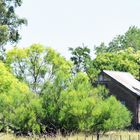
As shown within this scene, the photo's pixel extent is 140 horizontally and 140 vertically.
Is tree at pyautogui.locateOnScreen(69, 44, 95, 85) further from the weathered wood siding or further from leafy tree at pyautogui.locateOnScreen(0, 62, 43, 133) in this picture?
leafy tree at pyautogui.locateOnScreen(0, 62, 43, 133)

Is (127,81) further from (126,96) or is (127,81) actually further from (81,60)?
(81,60)

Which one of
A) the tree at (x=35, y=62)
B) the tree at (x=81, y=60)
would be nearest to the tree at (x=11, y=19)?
the tree at (x=35, y=62)

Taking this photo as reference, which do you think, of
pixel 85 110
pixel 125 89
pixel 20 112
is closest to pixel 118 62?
pixel 125 89

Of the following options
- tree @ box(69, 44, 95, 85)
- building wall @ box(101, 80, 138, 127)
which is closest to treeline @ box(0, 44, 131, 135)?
building wall @ box(101, 80, 138, 127)

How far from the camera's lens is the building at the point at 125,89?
154ft

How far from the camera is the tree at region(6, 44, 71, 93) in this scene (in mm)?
54688

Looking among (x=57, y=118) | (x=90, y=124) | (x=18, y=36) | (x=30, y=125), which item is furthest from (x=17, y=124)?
(x=18, y=36)

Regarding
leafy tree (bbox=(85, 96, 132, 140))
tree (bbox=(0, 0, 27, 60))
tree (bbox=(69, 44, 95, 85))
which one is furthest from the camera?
tree (bbox=(69, 44, 95, 85))

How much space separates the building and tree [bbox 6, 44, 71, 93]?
7006 mm

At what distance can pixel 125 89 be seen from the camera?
→ 48.2 meters

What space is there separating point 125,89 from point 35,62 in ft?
44.6

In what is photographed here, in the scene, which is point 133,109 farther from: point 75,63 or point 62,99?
point 75,63

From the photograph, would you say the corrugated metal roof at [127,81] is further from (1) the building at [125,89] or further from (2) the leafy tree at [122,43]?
(2) the leafy tree at [122,43]

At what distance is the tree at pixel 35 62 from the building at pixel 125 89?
701 cm
